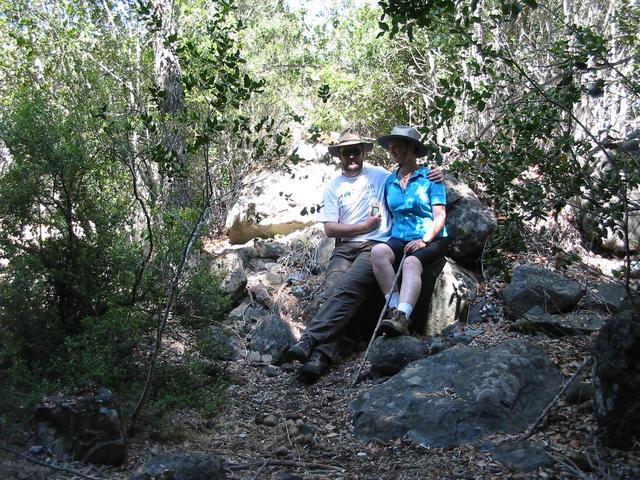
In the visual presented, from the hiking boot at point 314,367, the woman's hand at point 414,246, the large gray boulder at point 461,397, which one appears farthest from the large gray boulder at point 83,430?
the woman's hand at point 414,246

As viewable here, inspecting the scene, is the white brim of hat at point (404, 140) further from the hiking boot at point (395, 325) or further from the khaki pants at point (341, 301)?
the hiking boot at point (395, 325)

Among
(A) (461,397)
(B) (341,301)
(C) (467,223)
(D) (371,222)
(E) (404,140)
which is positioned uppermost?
(E) (404,140)

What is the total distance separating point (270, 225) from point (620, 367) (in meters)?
7.43

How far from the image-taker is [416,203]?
5.26 metres

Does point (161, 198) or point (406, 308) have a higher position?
point (161, 198)

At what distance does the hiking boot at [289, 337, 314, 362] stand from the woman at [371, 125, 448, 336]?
2.20 feet

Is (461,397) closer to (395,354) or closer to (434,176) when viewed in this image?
(395,354)

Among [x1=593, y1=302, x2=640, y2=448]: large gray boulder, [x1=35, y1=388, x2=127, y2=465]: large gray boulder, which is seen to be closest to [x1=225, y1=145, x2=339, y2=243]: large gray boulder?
[x1=35, y1=388, x2=127, y2=465]: large gray boulder

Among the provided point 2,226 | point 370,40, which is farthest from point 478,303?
point 370,40

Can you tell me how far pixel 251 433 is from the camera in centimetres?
401

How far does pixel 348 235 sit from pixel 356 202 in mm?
308

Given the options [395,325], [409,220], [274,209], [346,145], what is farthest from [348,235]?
[274,209]

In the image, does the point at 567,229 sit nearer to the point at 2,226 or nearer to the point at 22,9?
the point at 2,226

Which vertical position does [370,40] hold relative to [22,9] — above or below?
below
